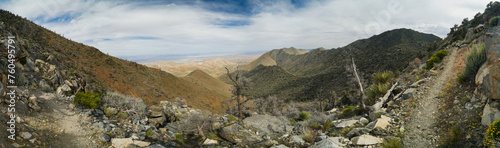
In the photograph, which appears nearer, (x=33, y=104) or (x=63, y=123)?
(x=33, y=104)

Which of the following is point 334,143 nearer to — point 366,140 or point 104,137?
point 366,140

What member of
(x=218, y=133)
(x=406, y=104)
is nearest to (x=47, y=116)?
(x=218, y=133)

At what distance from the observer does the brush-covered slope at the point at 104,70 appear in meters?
21.9

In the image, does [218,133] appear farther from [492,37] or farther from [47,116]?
[492,37]

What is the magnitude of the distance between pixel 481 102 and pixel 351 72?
9645 mm

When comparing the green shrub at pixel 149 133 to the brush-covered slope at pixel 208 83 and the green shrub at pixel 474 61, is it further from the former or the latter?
the brush-covered slope at pixel 208 83

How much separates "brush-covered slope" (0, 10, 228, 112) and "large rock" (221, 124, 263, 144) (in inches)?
599

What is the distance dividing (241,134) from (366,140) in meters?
7.01

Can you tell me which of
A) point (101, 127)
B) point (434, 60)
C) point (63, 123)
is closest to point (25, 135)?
point (63, 123)

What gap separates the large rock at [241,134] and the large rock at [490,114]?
882cm

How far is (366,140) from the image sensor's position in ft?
23.0

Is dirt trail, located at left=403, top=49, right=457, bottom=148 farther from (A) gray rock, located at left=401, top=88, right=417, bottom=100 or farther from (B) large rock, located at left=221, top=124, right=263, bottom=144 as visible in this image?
(B) large rock, located at left=221, top=124, right=263, bottom=144

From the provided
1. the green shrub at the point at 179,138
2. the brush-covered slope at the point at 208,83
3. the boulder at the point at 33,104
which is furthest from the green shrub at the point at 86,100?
the brush-covered slope at the point at 208,83

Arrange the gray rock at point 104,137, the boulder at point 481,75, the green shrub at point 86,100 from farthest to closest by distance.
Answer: the green shrub at point 86,100 < the gray rock at point 104,137 < the boulder at point 481,75
